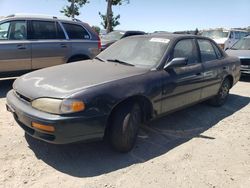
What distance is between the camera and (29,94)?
3.40 m

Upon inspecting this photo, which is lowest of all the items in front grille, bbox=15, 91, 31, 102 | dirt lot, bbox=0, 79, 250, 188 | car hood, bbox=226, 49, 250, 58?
dirt lot, bbox=0, 79, 250, 188

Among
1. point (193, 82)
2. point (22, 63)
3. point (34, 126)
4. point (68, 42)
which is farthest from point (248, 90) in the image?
point (34, 126)

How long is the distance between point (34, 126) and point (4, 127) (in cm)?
145

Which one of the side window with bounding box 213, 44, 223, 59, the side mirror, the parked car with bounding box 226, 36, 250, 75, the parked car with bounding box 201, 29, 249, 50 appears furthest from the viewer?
the parked car with bounding box 201, 29, 249, 50

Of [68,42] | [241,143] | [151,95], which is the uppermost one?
[68,42]

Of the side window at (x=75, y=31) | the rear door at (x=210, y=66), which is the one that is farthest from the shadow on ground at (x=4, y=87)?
the rear door at (x=210, y=66)

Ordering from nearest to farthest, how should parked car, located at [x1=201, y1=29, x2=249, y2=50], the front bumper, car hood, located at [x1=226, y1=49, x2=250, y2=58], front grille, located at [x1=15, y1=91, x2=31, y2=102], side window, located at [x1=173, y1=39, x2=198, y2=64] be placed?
the front bumper < front grille, located at [x1=15, y1=91, x2=31, y2=102] < side window, located at [x1=173, y1=39, x2=198, y2=64] < car hood, located at [x1=226, y1=49, x2=250, y2=58] < parked car, located at [x1=201, y1=29, x2=249, y2=50]

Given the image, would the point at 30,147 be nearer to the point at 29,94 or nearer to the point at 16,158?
the point at 16,158

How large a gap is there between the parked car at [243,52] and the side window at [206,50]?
14.6 ft

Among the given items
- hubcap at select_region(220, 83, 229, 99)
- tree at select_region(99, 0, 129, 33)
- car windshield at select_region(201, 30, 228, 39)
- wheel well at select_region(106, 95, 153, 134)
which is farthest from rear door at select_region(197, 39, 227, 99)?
tree at select_region(99, 0, 129, 33)

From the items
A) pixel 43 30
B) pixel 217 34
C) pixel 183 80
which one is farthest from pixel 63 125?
pixel 217 34

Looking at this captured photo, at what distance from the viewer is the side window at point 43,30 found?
6896mm

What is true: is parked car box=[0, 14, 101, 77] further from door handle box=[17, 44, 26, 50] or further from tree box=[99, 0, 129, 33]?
tree box=[99, 0, 129, 33]

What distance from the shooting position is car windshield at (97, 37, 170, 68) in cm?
426
